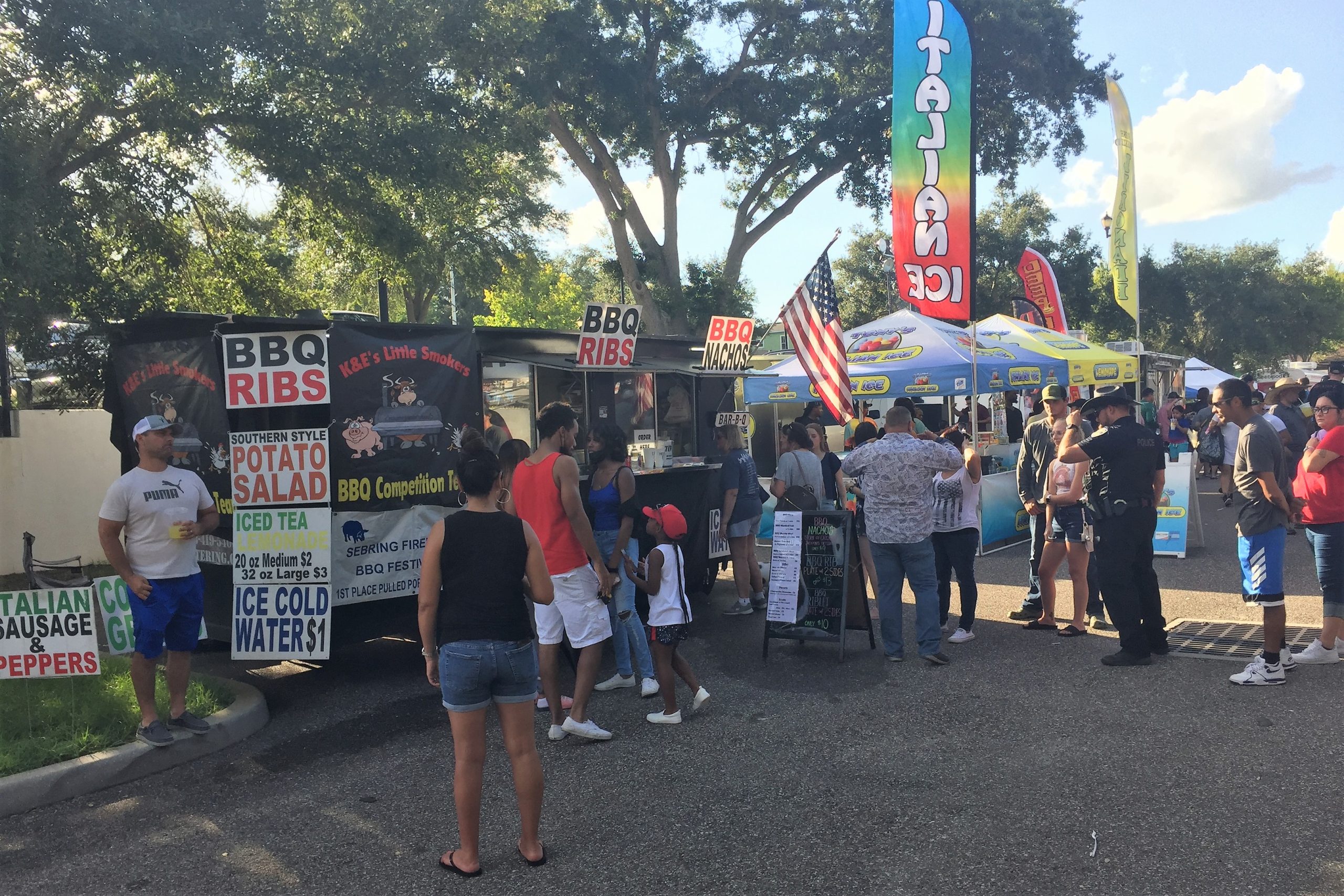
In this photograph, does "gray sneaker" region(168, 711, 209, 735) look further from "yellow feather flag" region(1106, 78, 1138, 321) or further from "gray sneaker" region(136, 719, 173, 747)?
"yellow feather flag" region(1106, 78, 1138, 321)

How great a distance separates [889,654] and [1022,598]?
2.64 m

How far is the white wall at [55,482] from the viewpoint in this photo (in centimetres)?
1166

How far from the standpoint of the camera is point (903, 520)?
705cm

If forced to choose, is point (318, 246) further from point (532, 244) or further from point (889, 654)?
point (532, 244)

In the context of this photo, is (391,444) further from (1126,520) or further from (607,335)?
(1126,520)

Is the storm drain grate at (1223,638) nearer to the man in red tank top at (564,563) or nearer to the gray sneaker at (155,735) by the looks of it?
the man in red tank top at (564,563)

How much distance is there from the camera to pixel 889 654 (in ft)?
23.5

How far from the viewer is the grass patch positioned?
5.24m

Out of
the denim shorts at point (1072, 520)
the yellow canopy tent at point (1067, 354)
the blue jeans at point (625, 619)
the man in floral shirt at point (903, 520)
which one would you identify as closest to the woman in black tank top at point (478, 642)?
the blue jeans at point (625, 619)

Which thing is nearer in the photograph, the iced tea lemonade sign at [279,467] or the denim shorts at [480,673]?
the denim shorts at [480,673]

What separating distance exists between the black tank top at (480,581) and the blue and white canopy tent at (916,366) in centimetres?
799

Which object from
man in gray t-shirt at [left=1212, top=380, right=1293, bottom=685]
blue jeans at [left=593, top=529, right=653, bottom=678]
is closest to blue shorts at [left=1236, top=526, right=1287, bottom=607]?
man in gray t-shirt at [left=1212, top=380, right=1293, bottom=685]

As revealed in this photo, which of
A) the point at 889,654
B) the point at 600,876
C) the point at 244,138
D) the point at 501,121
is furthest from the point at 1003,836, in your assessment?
the point at 501,121

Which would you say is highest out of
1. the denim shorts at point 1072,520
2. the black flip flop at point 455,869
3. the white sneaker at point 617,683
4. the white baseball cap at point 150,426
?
the white baseball cap at point 150,426
